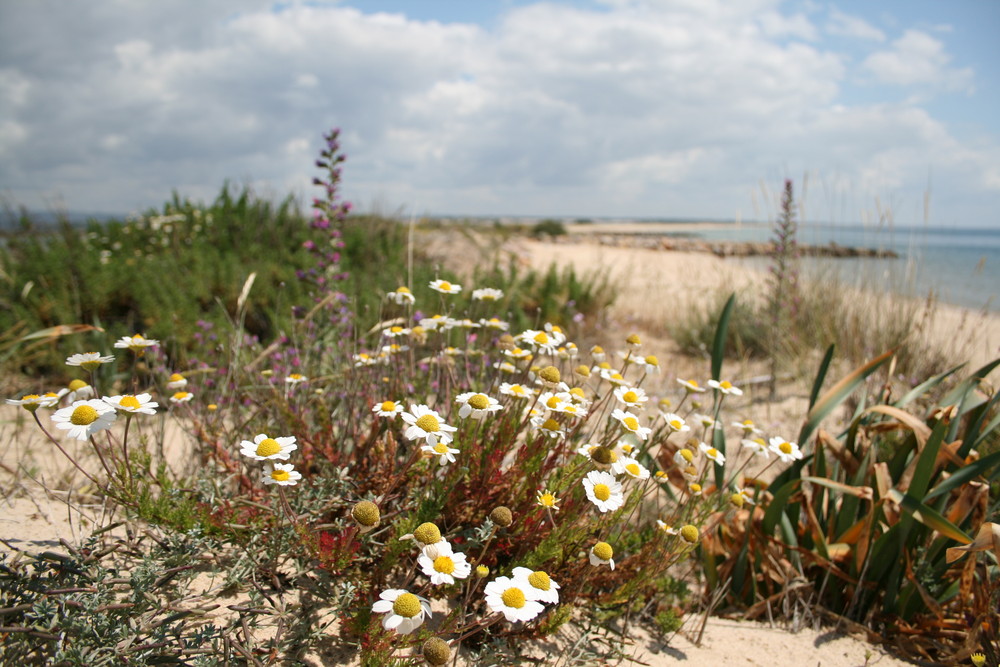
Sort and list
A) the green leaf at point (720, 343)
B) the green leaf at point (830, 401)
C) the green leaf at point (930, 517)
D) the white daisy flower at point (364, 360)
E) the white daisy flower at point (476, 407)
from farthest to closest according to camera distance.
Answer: the green leaf at point (720, 343) < the green leaf at point (830, 401) < the white daisy flower at point (364, 360) < the green leaf at point (930, 517) < the white daisy flower at point (476, 407)

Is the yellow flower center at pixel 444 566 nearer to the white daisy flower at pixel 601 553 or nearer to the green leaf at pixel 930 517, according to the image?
the white daisy flower at pixel 601 553

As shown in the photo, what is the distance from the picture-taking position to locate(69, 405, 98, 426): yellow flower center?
4.53 feet

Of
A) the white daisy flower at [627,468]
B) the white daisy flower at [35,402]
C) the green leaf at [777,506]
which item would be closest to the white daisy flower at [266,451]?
the white daisy flower at [35,402]

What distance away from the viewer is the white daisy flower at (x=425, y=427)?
1.49 m

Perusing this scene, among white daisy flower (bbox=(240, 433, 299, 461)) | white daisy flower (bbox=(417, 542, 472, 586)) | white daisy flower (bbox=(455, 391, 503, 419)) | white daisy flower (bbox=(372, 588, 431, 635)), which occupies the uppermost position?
white daisy flower (bbox=(455, 391, 503, 419))

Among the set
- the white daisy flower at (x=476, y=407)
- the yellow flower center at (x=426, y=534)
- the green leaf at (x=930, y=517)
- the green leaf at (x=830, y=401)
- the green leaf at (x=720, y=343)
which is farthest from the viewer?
the green leaf at (x=720, y=343)

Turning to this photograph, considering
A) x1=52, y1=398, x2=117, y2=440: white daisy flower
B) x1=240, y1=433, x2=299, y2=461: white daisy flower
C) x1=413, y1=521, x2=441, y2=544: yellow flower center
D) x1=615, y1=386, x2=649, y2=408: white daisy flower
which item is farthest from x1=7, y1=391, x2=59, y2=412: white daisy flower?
x1=615, y1=386, x2=649, y2=408: white daisy flower

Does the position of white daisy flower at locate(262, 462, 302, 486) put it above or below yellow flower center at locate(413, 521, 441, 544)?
above

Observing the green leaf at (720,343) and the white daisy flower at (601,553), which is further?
the green leaf at (720,343)

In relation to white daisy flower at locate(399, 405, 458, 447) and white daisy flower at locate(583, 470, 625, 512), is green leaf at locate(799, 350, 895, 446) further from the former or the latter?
white daisy flower at locate(399, 405, 458, 447)

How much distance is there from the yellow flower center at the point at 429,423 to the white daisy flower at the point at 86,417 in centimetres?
75

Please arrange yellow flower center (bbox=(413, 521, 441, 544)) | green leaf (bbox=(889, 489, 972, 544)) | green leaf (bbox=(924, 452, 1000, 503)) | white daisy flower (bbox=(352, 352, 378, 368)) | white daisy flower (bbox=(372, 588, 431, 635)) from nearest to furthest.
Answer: white daisy flower (bbox=(372, 588, 431, 635)) → yellow flower center (bbox=(413, 521, 441, 544)) → green leaf (bbox=(889, 489, 972, 544)) → green leaf (bbox=(924, 452, 1000, 503)) → white daisy flower (bbox=(352, 352, 378, 368))

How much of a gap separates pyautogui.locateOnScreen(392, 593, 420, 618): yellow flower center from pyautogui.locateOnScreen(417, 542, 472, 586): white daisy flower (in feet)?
0.20

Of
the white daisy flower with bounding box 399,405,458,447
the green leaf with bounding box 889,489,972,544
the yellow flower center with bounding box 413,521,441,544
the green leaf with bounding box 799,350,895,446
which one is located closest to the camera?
the yellow flower center with bounding box 413,521,441,544
